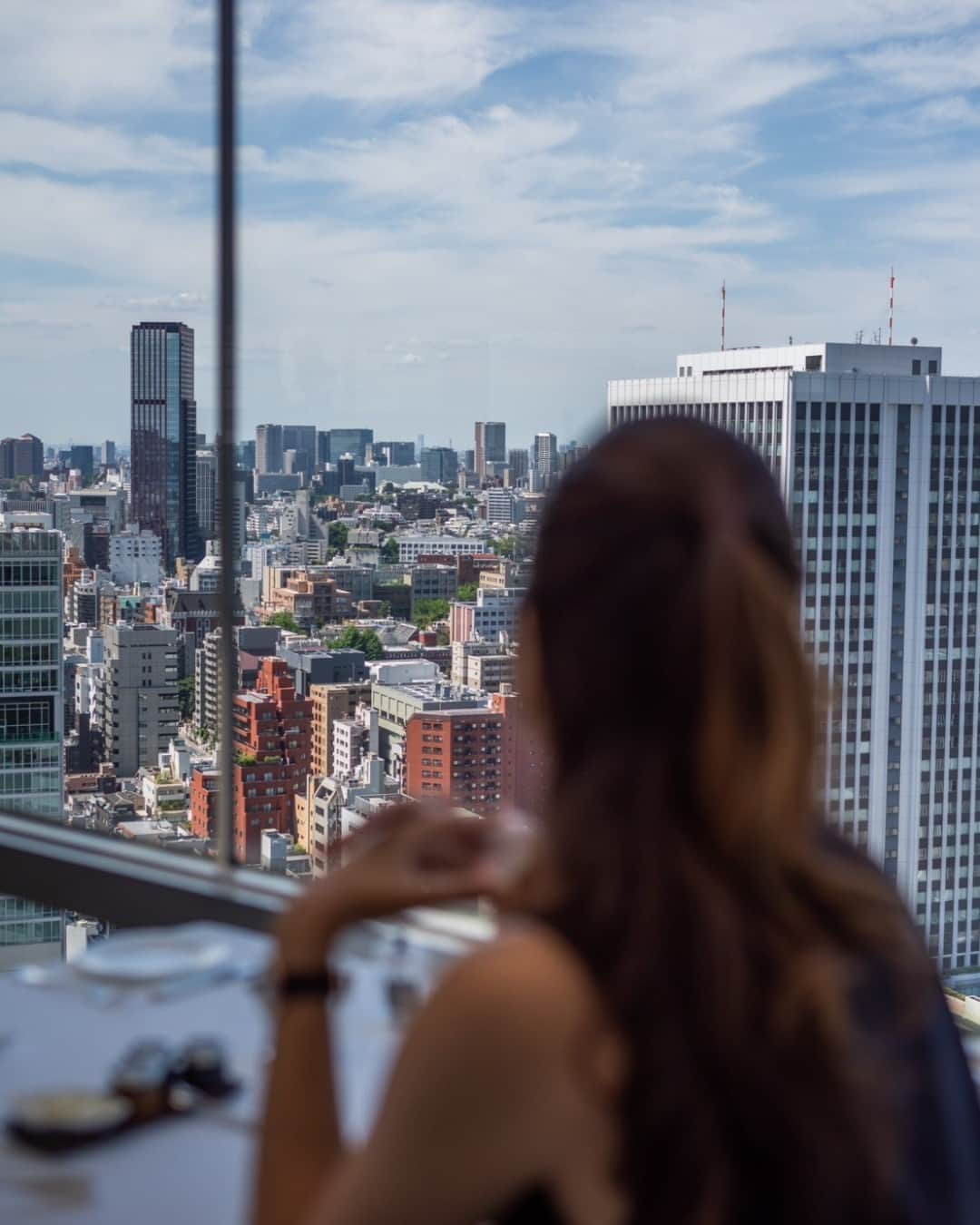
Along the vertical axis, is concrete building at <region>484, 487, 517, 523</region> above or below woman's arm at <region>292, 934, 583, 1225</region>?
above

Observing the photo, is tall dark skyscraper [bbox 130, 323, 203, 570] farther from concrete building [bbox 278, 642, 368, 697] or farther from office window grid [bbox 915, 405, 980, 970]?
office window grid [bbox 915, 405, 980, 970]

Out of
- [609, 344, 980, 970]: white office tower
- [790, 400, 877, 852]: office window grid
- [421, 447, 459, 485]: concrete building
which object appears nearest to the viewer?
[421, 447, 459, 485]: concrete building

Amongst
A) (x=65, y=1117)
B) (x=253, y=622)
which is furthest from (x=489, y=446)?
(x=65, y=1117)

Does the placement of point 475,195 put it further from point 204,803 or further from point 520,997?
point 520,997

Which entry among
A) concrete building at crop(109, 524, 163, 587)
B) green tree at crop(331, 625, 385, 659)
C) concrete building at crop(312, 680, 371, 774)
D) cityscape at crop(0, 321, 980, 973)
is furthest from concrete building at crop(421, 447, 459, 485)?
concrete building at crop(109, 524, 163, 587)

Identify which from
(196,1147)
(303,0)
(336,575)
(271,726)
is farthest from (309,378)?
(196,1147)
